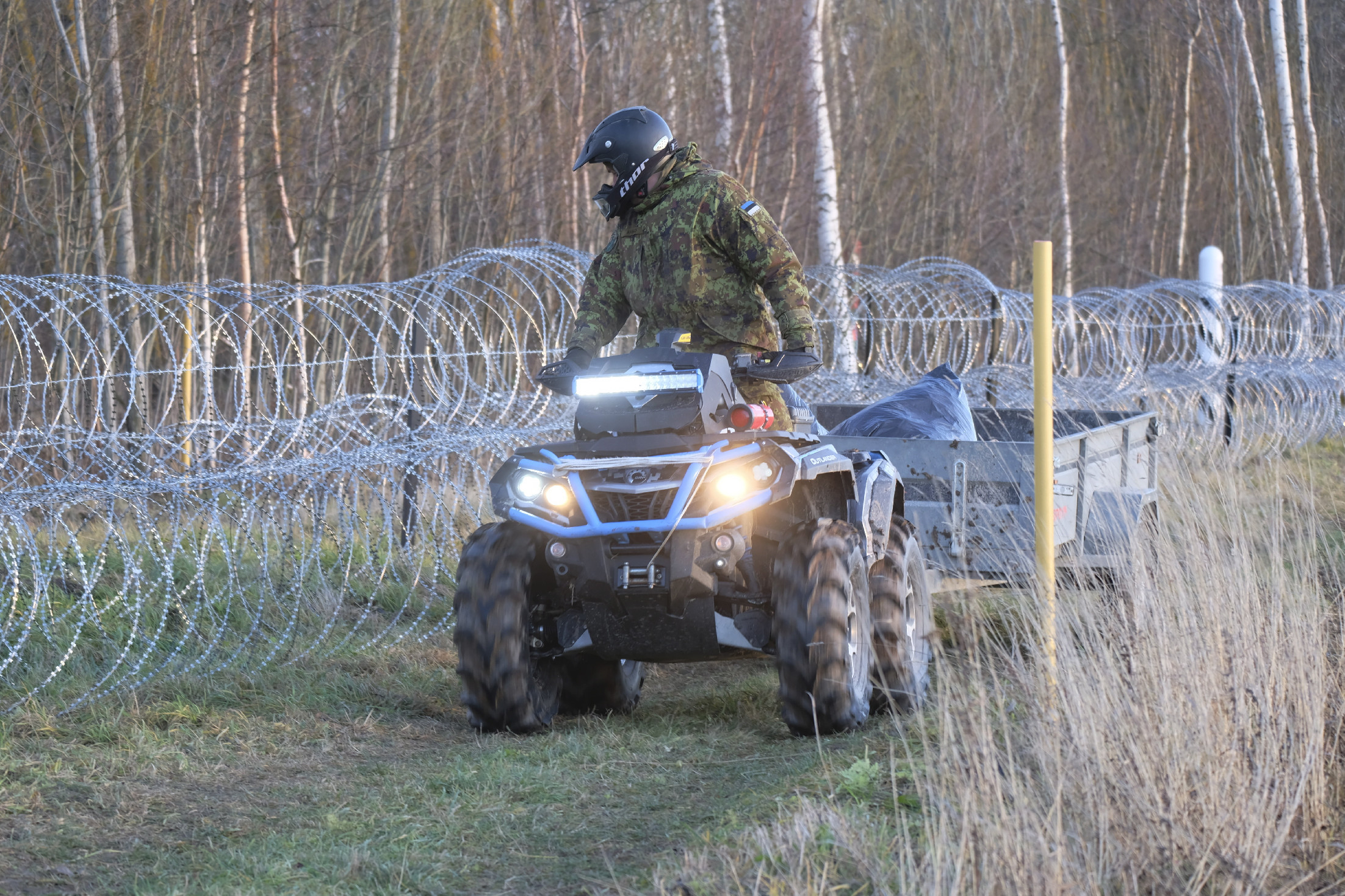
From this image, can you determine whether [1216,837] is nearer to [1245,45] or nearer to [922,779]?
[922,779]

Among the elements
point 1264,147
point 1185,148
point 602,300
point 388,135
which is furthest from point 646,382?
point 1185,148

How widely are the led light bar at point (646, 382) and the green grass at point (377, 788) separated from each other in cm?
133

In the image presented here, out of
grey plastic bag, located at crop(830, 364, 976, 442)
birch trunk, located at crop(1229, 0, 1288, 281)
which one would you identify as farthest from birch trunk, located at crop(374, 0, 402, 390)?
birch trunk, located at crop(1229, 0, 1288, 281)

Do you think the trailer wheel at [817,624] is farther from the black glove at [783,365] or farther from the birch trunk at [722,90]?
the birch trunk at [722,90]

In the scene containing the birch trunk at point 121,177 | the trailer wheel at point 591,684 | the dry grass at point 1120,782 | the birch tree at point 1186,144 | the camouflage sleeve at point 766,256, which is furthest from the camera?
the birch tree at point 1186,144

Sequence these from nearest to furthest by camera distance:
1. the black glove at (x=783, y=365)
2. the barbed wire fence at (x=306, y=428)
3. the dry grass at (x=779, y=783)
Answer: the dry grass at (x=779, y=783)
the black glove at (x=783, y=365)
the barbed wire fence at (x=306, y=428)

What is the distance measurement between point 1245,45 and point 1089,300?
41.8 ft

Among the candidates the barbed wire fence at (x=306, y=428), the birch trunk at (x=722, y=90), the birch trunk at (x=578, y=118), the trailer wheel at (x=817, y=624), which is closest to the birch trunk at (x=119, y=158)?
the barbed wire fence at (x=306, y=428)

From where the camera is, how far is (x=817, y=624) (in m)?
4.88

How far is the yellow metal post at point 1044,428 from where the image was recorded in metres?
4.59

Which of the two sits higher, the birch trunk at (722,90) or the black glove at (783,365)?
the birch trunk at (722,90)

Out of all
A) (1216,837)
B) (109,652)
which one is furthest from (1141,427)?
(109,652)

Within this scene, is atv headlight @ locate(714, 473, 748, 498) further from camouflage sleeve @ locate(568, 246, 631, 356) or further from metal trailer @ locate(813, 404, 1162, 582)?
metal trailer @ locate(813, 404, 1162, 582)

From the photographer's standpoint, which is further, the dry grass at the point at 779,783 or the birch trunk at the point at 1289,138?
the birch trunk at the point at 1289,138
